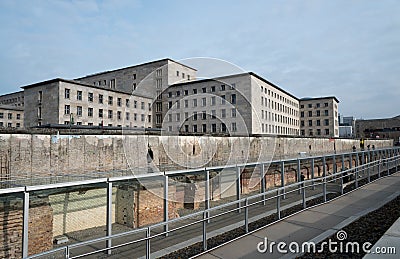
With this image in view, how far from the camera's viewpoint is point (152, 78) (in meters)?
61.8

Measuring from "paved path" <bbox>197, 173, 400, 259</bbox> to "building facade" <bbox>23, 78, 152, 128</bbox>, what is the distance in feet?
124

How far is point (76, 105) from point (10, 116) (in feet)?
85.2

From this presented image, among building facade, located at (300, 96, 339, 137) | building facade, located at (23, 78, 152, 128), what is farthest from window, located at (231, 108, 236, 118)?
building facade, located at (300, 96, 339, 137)

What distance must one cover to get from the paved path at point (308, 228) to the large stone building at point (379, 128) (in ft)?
278

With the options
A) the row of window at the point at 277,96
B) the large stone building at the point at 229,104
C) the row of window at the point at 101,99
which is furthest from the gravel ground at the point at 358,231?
the row of window at the point at 277,96

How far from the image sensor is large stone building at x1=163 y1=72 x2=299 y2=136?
46.5 m

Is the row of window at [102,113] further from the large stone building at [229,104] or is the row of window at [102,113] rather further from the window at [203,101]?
the window at [203,101]

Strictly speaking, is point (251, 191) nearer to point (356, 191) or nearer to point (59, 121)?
point (356, 191)

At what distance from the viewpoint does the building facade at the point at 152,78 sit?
56125 mm

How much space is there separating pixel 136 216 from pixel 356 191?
311 inches

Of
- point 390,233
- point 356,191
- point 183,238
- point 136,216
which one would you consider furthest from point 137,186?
point 356,191

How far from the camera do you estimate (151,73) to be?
5725cm

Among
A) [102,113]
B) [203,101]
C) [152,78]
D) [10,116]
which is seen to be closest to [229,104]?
[203,101]

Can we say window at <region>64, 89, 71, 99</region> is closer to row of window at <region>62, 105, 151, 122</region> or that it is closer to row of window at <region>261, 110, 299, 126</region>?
row of window at <region>62, 105, 151, 122</region>
